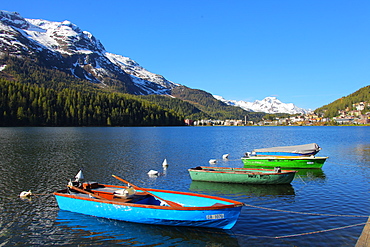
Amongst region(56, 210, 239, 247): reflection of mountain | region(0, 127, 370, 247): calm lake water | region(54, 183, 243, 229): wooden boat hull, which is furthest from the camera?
region(54, 183, 243, 229): wooden boat hull

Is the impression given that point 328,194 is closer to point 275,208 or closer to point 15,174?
point 275,208

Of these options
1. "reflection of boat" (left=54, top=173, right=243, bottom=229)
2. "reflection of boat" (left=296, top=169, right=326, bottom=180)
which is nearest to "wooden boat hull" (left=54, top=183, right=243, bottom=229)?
"reflection of boat" (left=54, top=173, right=243, bottom=229)

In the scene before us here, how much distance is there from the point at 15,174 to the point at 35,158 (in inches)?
564

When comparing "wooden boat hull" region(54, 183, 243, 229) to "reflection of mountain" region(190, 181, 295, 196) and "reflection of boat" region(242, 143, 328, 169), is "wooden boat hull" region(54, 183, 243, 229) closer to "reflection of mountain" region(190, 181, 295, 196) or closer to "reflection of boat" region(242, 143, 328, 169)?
"reflection of mountain" region(190, 181, 295, 196)

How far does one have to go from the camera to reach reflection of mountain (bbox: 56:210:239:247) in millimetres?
16422

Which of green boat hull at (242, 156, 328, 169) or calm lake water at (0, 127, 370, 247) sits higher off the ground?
green boat hull at (242, 156, 328, 169)

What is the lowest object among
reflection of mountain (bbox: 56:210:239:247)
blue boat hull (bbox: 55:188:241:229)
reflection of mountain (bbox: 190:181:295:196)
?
reflection of mountain (bbox: 56:210:239:247)

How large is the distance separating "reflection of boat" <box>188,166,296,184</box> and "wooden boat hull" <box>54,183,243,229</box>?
11.7m

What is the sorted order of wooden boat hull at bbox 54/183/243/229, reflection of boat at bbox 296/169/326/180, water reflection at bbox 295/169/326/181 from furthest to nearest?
1. reflection of boat at bbox 296/169/326/180
2. water reflection at bbox 295/169/326/181
3. wooden boat hull at bbox 54/183/243/229

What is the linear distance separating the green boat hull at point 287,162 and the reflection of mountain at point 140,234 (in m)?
26.5

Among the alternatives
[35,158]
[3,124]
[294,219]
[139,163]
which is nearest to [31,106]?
[3,124]

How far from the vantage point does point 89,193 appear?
21.4 m

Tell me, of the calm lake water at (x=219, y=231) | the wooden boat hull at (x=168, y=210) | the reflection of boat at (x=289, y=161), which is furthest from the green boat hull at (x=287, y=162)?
the wooden boat hull at (x=168, y=210)

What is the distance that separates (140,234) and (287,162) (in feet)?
98.0
